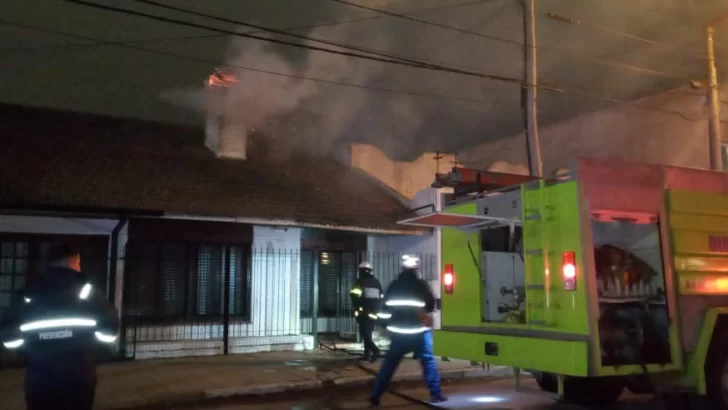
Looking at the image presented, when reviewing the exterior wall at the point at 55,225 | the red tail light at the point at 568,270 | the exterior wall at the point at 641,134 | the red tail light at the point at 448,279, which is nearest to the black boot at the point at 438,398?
the red tail light at the point at 448,279

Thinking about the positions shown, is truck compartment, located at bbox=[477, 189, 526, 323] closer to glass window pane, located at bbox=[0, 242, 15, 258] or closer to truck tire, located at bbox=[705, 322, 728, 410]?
truck tire, located at bbox=[705, 322, 728, 410]

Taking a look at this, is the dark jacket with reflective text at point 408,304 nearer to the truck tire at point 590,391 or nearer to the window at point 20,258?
the truck tire at point 590,391

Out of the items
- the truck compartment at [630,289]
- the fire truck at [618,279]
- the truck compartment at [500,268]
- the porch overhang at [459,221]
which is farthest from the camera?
the truck compartment at [500,268]

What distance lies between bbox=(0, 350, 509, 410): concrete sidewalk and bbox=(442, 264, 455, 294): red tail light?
8.25ft

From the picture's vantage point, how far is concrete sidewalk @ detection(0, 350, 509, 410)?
306 inches

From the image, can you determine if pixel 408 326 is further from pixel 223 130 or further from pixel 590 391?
pixel 223 130

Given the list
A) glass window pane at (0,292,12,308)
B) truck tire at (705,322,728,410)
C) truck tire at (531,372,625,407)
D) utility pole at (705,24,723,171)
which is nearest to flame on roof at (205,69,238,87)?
glass window pane at (0,292,12,308)

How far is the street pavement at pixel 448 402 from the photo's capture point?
7016 millimetres

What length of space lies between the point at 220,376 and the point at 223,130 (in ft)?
22.3

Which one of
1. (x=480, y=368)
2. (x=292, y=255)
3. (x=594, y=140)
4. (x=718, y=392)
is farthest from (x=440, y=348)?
(x=594, y=140)

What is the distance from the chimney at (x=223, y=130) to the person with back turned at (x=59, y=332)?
10.0m

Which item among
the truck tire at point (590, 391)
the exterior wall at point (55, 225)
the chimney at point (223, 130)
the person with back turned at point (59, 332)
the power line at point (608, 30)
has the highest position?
the power line at point (608, 30)

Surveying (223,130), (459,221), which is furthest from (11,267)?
(459,221)

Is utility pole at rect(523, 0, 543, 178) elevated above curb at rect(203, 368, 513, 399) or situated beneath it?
elevated above
